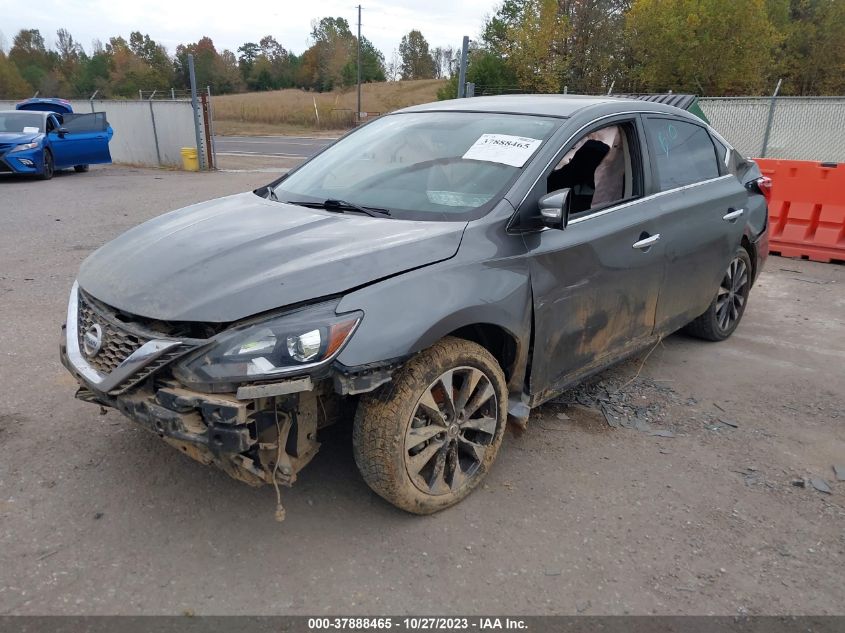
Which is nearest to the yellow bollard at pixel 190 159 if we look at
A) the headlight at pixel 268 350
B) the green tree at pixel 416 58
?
the headlight at pixel 268 350

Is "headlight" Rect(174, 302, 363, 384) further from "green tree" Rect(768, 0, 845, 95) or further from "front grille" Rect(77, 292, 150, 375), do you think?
"green tree" Rect(768, 0, 845, 95)

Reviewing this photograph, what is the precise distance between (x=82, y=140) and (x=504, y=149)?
50.1 ft

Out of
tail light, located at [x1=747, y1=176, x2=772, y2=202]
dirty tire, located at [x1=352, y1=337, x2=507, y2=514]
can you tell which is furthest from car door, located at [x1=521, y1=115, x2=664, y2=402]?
tail light, located at [x1=747, y1=176, x2=772, y2=202]

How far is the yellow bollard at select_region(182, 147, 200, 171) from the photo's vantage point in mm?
17797

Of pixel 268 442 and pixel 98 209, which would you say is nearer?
pixel 268 442

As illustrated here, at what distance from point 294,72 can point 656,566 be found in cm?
9015

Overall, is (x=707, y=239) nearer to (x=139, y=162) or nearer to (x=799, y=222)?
(x=799, y=222)

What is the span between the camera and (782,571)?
265cm

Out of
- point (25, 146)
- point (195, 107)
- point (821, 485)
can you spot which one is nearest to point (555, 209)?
point (821, 485)

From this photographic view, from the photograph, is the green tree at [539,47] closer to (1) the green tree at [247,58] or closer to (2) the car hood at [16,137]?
(2) the car hood at [16,137]

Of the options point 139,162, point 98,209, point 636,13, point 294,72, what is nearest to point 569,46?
point 636,13

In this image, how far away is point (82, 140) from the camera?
1562 cm

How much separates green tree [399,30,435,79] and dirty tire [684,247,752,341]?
85.8m

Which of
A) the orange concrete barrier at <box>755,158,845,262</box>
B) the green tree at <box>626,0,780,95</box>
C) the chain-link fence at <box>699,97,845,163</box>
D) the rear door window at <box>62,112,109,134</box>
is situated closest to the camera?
the orange concrete barrier at <box>755,158,845,262</box>
